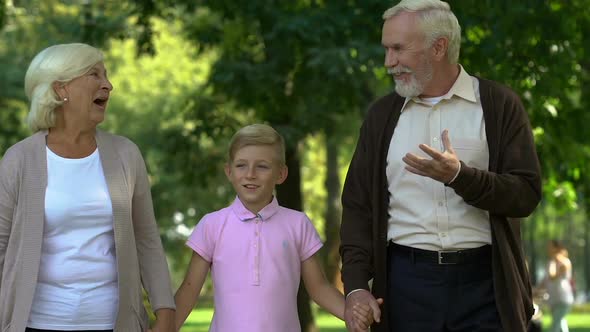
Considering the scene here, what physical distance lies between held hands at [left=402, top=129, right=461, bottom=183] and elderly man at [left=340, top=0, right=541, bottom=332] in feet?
0.37

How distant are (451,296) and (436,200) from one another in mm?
406

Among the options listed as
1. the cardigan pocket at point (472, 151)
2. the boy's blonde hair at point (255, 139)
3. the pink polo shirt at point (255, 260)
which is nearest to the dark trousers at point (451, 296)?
the cardigan pocket at point (472, 151)

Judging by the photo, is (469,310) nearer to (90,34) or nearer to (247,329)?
(247,329)

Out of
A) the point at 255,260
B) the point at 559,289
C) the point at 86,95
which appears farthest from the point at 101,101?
the point at 559,289

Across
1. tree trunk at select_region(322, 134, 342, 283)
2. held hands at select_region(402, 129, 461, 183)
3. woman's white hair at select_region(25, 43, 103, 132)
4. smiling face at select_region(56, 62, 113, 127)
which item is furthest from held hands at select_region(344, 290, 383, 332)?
tree trunk at select_region(322, 134, 342, 283)

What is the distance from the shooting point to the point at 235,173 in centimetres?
607

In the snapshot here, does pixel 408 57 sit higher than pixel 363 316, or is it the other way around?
pixel 408 57

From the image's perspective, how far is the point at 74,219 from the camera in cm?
548

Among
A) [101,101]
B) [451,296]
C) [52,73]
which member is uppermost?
[52,73]

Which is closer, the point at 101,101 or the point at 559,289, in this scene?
the point at 101,101

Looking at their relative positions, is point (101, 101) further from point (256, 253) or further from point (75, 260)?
point (256, 253)

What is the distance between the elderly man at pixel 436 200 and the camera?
5.45 meters

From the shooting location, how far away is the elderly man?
545cm

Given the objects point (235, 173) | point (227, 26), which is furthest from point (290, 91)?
point (235, 173)
